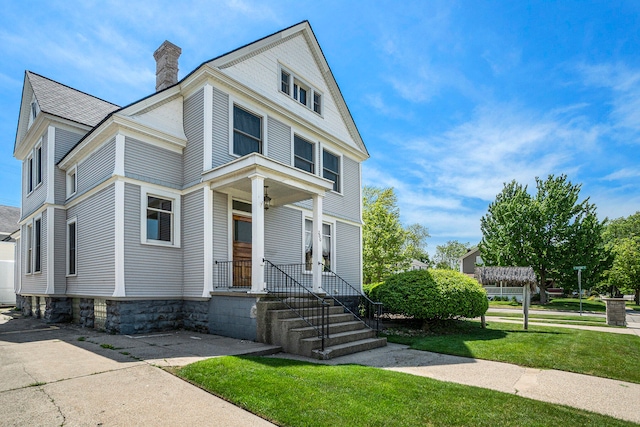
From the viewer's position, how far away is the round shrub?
10617 mm

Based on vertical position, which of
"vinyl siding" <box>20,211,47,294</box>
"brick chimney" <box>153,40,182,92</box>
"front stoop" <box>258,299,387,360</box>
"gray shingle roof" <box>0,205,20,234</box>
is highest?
"brick chimney" <box>153,40,182,92</box>

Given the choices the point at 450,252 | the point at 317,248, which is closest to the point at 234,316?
the point at 317,248

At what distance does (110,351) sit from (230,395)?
367cm

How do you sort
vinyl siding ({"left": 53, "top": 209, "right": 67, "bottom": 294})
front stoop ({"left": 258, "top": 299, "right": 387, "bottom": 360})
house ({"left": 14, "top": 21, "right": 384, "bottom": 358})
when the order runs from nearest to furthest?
front stoop ({"left": 258, "top": 299, "right": 387, "bottom": 360})
house ({"left": 14, "top": 21, "right": 384, "bottom": 358})
vinyl siding ({"left": 53, "top": 209, "right": 67, "bottom": 294})

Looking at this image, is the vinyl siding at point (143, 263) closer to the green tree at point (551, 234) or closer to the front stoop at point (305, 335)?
the front stoop at point (305, 335)

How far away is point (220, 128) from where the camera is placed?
33.1 feet

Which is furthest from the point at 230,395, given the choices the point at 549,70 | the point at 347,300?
the point at 549,70

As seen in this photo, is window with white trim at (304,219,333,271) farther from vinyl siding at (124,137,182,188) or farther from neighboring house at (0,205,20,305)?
neighboring house at (0,205,20,305)

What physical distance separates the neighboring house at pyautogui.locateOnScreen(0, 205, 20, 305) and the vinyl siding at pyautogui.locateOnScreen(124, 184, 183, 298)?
50.8 feet

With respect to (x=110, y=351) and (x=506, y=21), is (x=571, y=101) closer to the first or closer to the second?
(x=506, y=21)

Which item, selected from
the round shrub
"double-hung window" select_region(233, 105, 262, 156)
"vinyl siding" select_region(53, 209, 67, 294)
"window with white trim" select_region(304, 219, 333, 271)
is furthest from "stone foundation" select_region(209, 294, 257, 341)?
"vinyl siding" select_region(53, 209, 67, 294)

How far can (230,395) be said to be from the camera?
14.8ft

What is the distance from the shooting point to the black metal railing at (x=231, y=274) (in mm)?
9602

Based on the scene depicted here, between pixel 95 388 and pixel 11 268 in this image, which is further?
pixel 11 268
